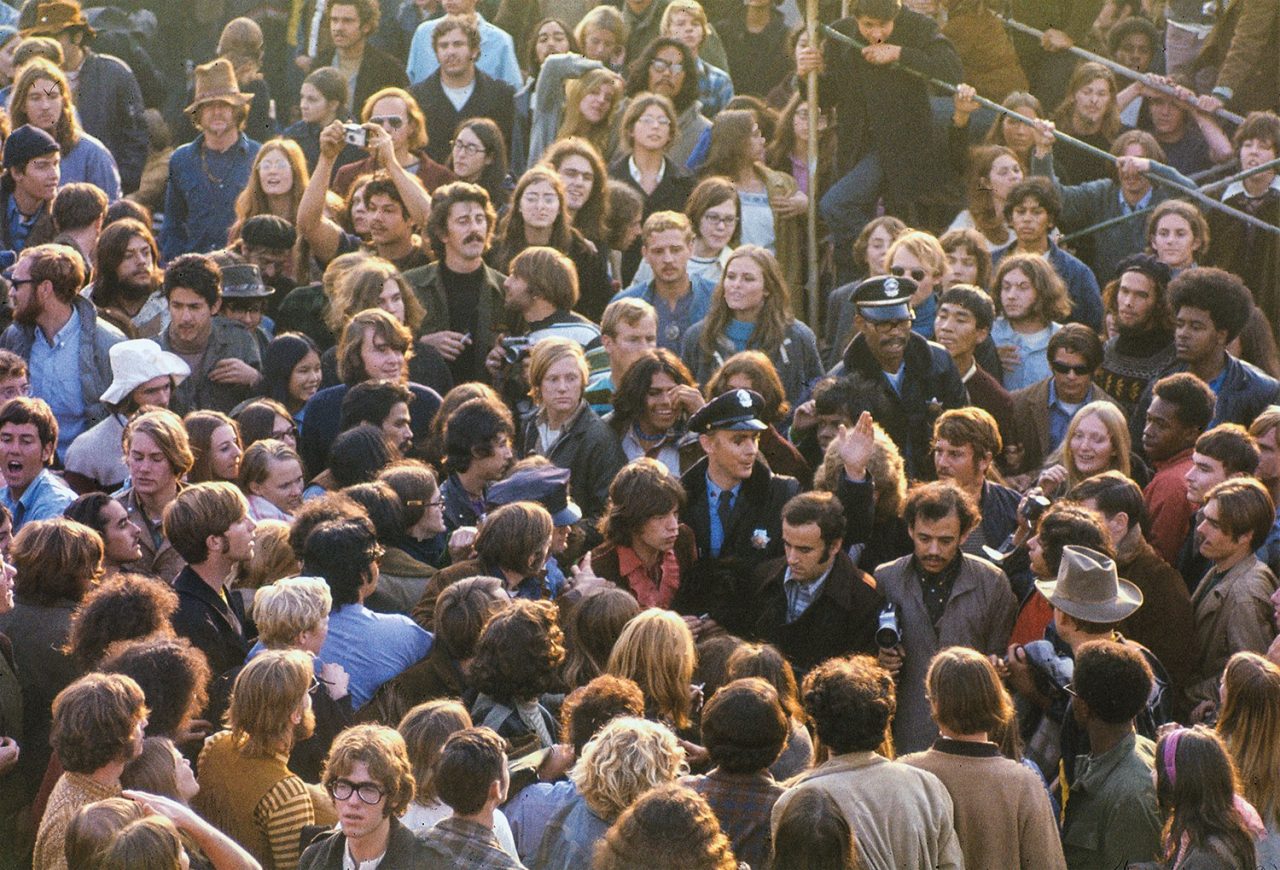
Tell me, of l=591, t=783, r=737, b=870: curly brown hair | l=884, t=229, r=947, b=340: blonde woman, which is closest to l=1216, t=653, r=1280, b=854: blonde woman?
l=591, t=783, r=737, b=870: curly brown hair

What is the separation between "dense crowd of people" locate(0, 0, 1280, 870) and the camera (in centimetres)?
507

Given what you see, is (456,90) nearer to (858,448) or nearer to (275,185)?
(275,185)

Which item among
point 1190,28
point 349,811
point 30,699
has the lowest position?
point 30,699

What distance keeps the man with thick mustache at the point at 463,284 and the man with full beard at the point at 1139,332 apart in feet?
9.62

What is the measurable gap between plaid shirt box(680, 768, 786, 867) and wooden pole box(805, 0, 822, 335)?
6.33m

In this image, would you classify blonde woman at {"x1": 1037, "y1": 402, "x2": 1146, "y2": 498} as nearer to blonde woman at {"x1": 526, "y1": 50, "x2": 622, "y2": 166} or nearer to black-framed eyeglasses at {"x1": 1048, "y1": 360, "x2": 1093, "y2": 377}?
black-framed eyeglasses at {"x1": 1048, "y1": 360, "x2": 1093, "y2": 377}

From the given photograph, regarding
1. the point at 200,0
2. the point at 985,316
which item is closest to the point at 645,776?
the point at 985,316

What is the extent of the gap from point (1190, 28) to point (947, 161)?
2.47m

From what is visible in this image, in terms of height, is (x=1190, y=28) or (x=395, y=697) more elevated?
(x=1190, y=28)

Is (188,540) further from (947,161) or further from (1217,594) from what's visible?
(947,161)

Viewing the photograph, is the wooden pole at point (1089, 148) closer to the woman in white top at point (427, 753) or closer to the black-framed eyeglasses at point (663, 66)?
the black-framed eyeglasses at point (663, 66)

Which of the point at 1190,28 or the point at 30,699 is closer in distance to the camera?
the point at 30,699

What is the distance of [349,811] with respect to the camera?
466cm

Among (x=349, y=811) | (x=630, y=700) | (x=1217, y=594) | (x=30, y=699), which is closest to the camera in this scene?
(x=349, y=811)
